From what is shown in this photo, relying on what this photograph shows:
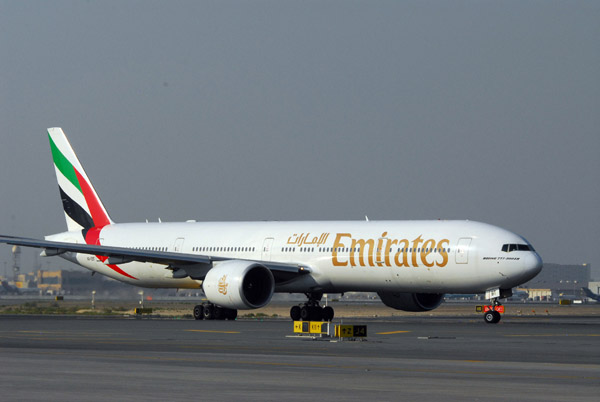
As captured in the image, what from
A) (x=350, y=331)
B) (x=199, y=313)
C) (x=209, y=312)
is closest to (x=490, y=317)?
(x=209, y=312)

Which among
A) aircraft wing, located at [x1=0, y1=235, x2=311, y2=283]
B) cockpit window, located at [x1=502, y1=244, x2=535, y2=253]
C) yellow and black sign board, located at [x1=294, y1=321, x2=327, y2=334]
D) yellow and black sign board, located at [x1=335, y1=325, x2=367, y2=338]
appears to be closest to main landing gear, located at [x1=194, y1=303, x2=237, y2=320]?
aircraft wing, located at [x1=0, y1=235, x2=311, y2=283]

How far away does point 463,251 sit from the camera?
42188mm

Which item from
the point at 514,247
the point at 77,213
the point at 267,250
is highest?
the point at 77,213

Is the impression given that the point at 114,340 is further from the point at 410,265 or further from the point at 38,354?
the point at 410,265

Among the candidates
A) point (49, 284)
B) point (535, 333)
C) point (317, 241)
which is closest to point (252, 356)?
point (535, 333)

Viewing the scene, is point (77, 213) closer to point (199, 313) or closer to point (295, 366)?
point (199, 313)

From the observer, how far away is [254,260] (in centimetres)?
4744

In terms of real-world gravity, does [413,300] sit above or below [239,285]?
below

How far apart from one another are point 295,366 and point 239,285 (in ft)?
72.5

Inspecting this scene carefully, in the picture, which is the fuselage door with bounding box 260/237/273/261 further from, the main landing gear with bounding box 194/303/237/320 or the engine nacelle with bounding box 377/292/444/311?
the engine nacelle with bounding box 377/292/444/311

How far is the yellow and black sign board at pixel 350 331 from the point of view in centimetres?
3033

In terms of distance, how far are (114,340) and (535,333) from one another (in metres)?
13.5

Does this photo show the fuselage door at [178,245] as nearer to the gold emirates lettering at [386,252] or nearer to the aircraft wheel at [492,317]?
the gold emirates lettering at [386,252]

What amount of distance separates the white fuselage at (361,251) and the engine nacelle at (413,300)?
230 centimetres
